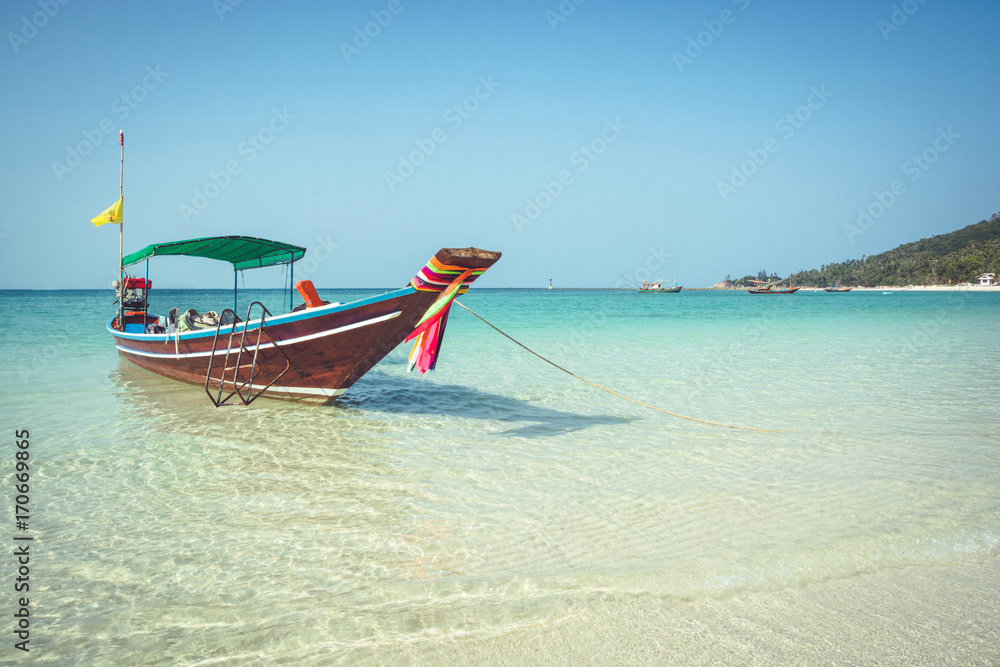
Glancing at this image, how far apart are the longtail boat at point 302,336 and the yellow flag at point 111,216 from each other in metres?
0.78

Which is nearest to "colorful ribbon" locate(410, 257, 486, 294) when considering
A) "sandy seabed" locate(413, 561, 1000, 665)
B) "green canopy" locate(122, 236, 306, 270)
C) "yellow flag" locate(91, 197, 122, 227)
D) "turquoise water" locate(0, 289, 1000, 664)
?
"turquoise water" locate(0, 289, 1000, 664)

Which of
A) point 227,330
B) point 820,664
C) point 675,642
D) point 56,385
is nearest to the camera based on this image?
point 820,664

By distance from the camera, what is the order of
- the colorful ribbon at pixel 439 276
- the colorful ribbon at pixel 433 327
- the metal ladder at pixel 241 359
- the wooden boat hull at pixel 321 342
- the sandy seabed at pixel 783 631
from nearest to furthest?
the sandy seabed at pixel 783 631
the colorful ribbon at pixel 439 276
the colorful ribbon at pixel 433 327
the wooden boat hull at pixel 321 342
the metal ladder at pixel 241 359

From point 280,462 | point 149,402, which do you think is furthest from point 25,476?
point 149,402

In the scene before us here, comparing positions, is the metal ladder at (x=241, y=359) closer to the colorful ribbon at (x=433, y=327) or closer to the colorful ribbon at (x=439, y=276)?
the colorful ribbon at (x=433, y=327)

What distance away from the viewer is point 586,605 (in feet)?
8.96

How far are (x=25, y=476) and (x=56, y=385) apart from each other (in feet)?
17.9

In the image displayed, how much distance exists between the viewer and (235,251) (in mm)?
9609

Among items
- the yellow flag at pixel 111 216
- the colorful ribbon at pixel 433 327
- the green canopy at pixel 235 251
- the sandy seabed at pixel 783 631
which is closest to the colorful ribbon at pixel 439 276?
the colorful ribbon at pixel 433 327

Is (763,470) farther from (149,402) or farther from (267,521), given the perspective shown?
(149,402)

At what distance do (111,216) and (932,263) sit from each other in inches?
4908
